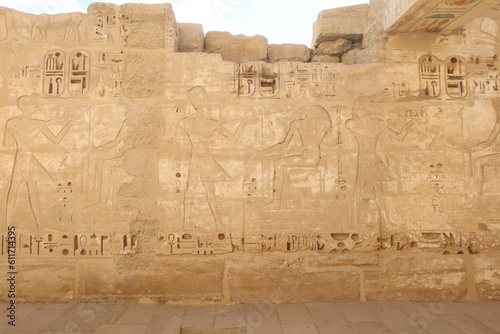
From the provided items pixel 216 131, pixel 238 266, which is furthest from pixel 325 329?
pixel 216 131

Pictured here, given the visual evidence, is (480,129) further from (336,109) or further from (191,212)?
(191,212)

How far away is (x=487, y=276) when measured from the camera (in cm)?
349

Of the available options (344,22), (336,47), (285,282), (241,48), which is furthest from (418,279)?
(241,48)

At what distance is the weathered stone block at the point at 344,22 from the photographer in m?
4.11

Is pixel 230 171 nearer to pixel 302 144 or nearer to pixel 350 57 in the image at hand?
pixel 302 144

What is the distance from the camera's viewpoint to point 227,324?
291 centimetres

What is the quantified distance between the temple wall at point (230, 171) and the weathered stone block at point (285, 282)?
0.01m

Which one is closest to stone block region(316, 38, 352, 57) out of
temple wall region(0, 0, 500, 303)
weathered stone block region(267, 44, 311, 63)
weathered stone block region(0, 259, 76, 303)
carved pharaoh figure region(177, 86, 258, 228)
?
weathered stone block region(267, 44, 311, 63)

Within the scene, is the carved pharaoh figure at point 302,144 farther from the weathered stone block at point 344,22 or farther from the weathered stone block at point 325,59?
the weathered stone block at point 344,22

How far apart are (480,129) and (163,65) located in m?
3.38

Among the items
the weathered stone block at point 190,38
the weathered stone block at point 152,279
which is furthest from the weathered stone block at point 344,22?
the weathered stone block at point 152,279

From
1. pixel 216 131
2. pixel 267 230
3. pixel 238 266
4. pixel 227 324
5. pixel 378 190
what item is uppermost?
pixel 216 131

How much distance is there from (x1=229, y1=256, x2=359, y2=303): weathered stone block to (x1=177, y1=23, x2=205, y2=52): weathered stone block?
2.46m

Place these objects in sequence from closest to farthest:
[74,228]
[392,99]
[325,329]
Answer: [325,329] → [74,228] → [392,99]
